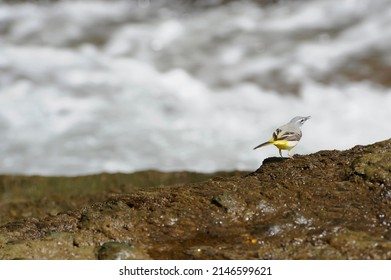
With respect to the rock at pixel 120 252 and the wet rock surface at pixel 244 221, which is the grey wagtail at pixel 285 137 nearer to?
the wet rock surface at pixel 244 221

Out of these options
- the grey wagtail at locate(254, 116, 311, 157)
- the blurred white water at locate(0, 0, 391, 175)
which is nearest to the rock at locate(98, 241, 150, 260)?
the grey wagtail at locate(254, 116, 311, 157)

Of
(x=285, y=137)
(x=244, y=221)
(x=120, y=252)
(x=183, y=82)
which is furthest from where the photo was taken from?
(x=183, y=82)

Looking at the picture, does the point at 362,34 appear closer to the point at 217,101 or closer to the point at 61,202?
the point at 217,101

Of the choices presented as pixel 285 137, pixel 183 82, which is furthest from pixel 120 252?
pixel 183 82

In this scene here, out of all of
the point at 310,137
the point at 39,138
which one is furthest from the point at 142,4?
the point at 310,137

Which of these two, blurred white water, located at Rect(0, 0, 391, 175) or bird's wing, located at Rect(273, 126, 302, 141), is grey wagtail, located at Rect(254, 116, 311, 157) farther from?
blurred white water, located at Rect(0, 0, 391, 175)

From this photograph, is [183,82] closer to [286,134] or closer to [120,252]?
[286,134]
